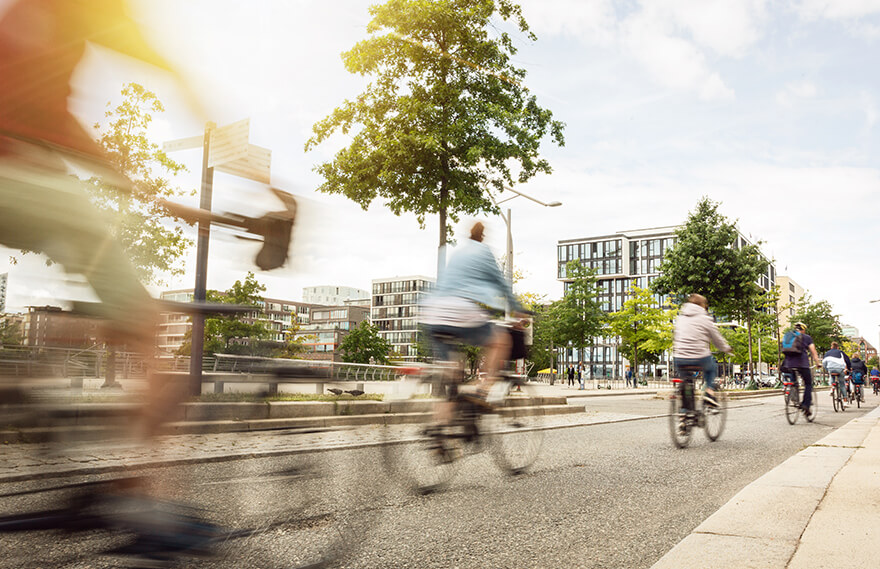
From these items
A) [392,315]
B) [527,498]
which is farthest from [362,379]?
[392,315]

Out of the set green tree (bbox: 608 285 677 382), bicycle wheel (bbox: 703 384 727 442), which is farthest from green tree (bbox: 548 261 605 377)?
bicycle wheel (bbox: 703 384 727 442)

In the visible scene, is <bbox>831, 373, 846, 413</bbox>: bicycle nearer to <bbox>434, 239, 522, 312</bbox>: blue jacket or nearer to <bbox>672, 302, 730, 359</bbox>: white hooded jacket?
<bbox>672, 302, 730, 359</bbox>: white hooded jacket

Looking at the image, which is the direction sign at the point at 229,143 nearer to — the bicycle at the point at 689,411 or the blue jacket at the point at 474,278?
the blue jacket at the point at 474,278

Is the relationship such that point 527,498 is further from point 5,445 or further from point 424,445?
point 5,445

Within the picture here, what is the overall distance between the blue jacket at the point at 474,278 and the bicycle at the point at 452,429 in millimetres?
371

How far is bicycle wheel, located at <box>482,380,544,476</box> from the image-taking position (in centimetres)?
495

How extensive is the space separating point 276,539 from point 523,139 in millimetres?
14293

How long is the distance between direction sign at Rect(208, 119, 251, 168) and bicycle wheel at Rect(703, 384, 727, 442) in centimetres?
696

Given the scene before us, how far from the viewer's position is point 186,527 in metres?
2.10

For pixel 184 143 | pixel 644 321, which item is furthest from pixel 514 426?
pixel 644 321

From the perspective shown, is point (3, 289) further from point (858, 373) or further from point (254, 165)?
point (858, 373)

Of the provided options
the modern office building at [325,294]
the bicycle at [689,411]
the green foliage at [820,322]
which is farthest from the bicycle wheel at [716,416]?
the green foliage at [820,322]

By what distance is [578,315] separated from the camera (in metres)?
44.4

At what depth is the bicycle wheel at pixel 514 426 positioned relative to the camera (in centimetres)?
495
